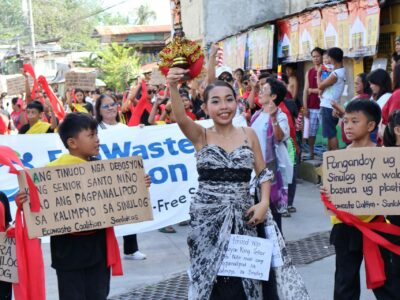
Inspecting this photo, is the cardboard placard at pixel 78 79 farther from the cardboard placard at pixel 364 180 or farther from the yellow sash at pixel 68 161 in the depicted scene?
the cardboard placard at pixel 364 180

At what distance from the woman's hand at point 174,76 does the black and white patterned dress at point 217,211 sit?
43 cm

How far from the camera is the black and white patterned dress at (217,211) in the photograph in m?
4.11

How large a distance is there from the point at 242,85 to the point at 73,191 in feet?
27.7

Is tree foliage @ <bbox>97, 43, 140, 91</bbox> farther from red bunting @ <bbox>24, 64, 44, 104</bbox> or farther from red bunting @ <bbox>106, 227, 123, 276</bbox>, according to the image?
red bunting @ <bbox>106, 227, 123, 276</bbox>

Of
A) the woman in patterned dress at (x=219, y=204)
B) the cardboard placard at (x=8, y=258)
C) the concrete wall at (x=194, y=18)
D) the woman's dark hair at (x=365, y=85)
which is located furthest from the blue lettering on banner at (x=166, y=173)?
the concrete wall at (x=194, y=18)

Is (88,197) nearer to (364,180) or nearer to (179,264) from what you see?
(364,180)

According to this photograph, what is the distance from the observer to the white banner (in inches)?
271

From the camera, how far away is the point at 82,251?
4262 millimetres

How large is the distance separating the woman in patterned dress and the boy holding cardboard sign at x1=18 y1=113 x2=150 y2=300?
1.56 feet

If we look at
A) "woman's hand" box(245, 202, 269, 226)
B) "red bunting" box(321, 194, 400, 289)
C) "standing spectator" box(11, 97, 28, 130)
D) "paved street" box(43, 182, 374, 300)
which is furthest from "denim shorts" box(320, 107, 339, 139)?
"woman's hand" box(245, 202, 269, 226)

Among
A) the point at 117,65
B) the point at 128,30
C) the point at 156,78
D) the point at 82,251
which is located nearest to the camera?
the point at 82,251

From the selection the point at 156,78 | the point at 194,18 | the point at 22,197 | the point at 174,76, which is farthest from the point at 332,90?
the point at 194,18

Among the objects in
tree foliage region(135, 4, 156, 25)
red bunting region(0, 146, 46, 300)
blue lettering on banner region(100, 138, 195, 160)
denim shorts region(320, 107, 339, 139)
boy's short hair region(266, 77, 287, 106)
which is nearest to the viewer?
red bunting region(0, 146, 46, 300)

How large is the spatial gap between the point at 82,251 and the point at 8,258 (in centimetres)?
57
